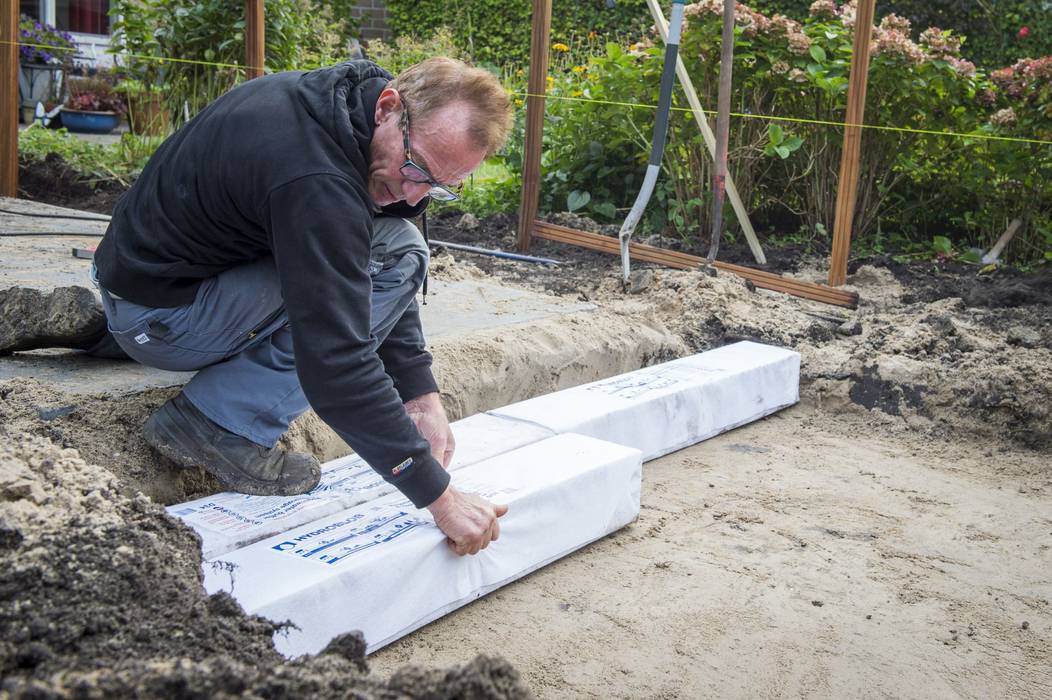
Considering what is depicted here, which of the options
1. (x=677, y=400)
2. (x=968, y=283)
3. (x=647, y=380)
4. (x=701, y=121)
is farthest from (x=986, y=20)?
(x=677, y=400)

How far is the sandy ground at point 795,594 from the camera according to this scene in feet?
6.54

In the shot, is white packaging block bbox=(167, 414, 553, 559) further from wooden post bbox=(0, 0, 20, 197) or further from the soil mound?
wooden post bbox=(0, 0, 20, 197)

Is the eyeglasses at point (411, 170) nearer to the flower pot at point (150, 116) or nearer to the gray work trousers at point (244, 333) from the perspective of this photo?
the gray work trousers at point (244, 333)

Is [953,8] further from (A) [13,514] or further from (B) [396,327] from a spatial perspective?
(A) [13,514]

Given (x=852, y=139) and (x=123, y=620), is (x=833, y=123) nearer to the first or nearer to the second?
(x=852, y=139)

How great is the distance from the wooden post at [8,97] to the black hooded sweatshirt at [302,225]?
3.69 m

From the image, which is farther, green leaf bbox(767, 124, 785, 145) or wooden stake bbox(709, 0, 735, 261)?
green leaf bbox(767, 124, 785, 145)

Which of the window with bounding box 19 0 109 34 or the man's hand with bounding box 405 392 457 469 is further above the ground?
the window with bounding box 19 0 109 34

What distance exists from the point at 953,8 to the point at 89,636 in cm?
1021

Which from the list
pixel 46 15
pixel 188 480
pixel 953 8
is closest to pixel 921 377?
pixel 188 480

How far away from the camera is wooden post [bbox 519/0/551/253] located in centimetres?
537

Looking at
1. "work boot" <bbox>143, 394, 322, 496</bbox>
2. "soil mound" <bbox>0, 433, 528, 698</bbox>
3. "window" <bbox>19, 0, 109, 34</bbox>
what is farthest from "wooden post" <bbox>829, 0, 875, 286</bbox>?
"window" <bbox>19, 0, 109, 34</bbox>

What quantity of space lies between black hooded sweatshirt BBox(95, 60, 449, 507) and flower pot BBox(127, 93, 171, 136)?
4.62 m

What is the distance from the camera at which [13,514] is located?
57.1 inches
